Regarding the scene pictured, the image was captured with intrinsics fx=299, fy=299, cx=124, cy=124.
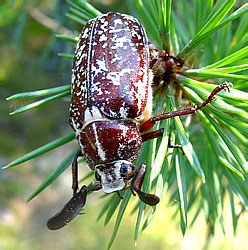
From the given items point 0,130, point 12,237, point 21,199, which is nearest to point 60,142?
point 12,237

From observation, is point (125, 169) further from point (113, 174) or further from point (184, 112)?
point (184, 112)

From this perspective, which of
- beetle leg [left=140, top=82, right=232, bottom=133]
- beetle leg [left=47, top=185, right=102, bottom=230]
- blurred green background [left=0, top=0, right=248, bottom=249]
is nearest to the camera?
beetle leg [left=140, top=82, right=232, bottom=133]

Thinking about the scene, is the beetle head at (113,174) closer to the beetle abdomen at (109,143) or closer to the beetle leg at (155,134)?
the beetle abdomen at (109,143)

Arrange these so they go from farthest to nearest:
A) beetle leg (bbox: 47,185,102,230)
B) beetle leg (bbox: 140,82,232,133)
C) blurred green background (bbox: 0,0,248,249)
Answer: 1. blurred green background (bbox: 0,0,248,249)
2. beetle leg (bbox: 47,185,102,230)
3. beetle leg (bbox: 140,82,232,133)

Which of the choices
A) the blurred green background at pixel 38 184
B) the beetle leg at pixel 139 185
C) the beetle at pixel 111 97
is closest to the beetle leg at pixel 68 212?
the beetle at pixel 111 97

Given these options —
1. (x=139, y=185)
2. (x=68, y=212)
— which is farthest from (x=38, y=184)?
(x=139, y=185)

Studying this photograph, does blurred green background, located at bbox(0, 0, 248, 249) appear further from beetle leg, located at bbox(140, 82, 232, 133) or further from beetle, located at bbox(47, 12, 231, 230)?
beetle leg, located at bbox(140, 82, 232, 133)

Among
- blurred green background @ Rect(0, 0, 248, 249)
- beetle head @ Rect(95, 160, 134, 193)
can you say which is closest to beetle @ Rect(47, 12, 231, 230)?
Answer: beetle head @ Rect(95, 160, 134, 193)
